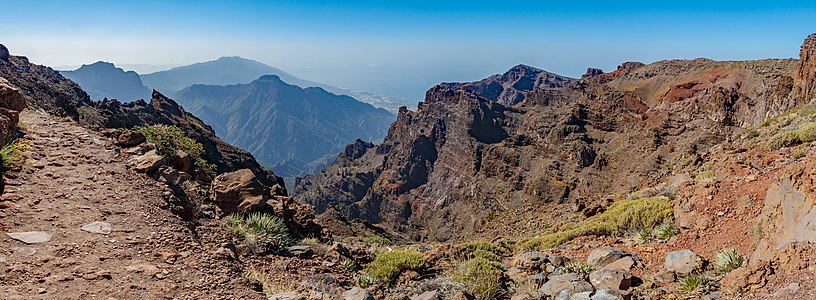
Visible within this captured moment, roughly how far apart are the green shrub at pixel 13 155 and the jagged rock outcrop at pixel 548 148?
69.9 ft

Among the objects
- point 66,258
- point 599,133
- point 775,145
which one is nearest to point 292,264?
point 66,258

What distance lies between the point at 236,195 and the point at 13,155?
4526mm

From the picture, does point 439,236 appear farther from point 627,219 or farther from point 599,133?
point 627,219

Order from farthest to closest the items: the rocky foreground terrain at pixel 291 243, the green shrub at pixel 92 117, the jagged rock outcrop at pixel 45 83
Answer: the jagged rock outcrop at pixel 45 83
the green shrub at pixel 92 117
the rocky foreground terrain at pixel 291 243

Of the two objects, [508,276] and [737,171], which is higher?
[737,171]

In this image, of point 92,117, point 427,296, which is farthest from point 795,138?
point 92,117

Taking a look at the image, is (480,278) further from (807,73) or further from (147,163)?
(807,73)

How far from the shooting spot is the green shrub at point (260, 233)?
8.91m

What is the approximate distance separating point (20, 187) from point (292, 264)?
197 inches

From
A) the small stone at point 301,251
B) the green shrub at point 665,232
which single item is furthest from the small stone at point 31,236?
the green shrub at point 665,232

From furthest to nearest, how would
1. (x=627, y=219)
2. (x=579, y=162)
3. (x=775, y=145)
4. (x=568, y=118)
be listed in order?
(x=568, y=118) → (x=579, y=162) → (x=775, y=145) → (x=627, y=219)

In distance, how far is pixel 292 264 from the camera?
27.9 ft

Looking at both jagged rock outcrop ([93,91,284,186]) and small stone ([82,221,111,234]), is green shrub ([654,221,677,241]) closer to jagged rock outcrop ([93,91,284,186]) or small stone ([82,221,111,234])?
small stone ([82,221,111,234])

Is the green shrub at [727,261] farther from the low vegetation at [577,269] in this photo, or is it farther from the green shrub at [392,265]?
the green shrub at [392,265]
